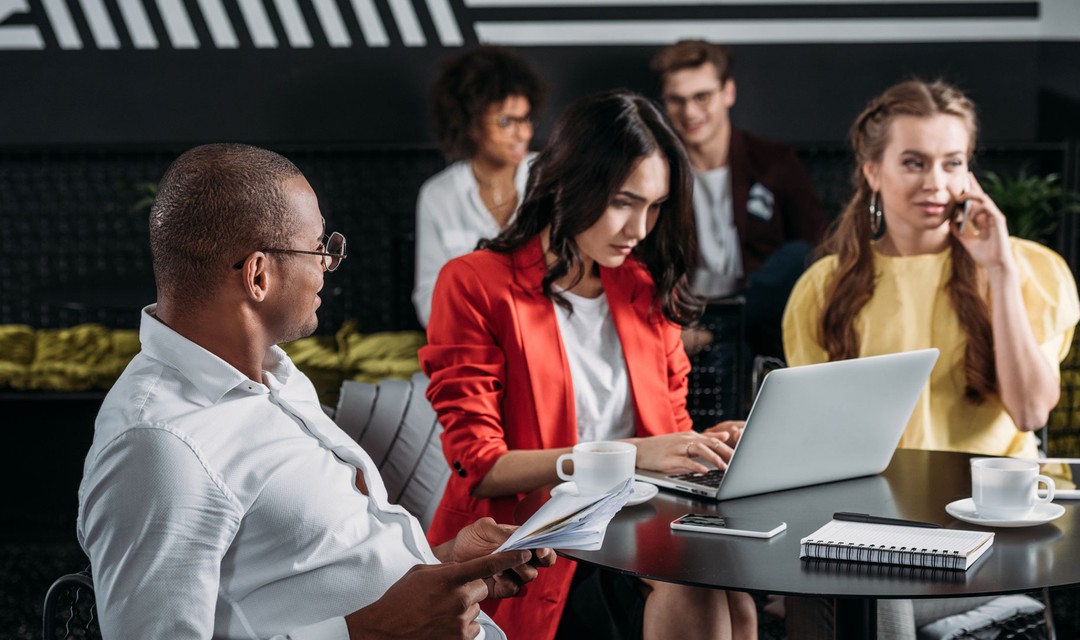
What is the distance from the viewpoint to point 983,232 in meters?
2.60

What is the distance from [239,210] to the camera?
1.41 meters

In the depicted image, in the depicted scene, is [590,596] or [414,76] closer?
[590,596]

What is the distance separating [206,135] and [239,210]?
4.13 m

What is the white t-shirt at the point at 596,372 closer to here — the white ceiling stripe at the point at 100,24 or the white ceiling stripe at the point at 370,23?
the white ceiling stripe at the point at 370,23

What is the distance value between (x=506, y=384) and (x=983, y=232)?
3.60 feet

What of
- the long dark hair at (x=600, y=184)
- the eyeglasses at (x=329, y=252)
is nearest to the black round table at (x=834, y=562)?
the eyeglasses at (x=329, y=252)

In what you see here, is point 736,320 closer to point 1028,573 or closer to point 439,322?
point 439,322

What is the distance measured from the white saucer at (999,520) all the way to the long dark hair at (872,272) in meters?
0.78

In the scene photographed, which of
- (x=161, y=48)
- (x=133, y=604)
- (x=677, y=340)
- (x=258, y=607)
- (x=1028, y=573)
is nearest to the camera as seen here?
(x=133, y=604)

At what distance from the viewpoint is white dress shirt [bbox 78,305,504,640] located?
1260 millimetres

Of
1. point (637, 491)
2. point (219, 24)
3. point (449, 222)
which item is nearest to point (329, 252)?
point (637, 491)

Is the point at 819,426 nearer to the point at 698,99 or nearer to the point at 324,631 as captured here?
the point at 324,631

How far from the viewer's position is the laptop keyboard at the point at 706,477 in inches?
77.7

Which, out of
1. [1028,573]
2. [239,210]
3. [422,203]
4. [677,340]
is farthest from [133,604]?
[422,203]
